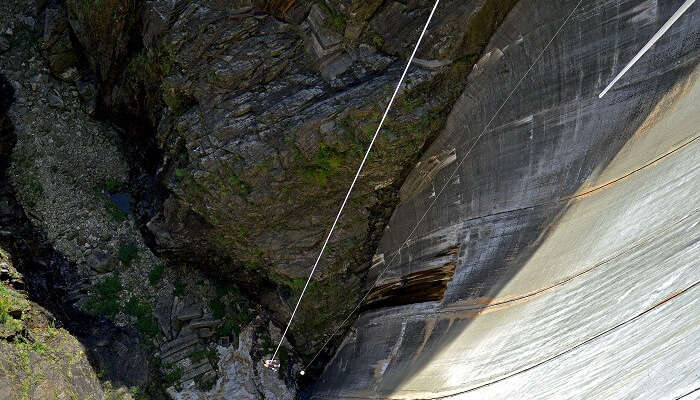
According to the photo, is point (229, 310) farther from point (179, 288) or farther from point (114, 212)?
point (114, 212)

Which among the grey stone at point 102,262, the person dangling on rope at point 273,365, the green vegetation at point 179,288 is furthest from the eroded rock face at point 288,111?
the person dangling on rope at point 273,365

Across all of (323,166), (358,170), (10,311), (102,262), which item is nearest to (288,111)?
(323,166)

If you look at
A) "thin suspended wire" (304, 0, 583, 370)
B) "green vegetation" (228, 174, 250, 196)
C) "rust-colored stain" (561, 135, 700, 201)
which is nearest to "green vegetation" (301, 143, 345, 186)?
"green vegetation" (228, 174, 250, 196)

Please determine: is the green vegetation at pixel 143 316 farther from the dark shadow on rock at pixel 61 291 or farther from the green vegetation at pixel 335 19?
the green vegetation at pixel 335 19

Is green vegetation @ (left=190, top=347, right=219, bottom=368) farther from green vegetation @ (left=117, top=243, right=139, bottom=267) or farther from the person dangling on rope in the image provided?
green vegetation @ (left=117, top=243, right=139, bottom=267)

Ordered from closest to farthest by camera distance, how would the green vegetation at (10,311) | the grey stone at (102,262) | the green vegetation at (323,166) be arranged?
the green vegetation at (10,311)
the green vegetation at (323,166)
the grey stone at (102,262)

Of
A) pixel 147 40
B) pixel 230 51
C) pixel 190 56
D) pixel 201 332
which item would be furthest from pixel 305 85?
pixel 201 332
